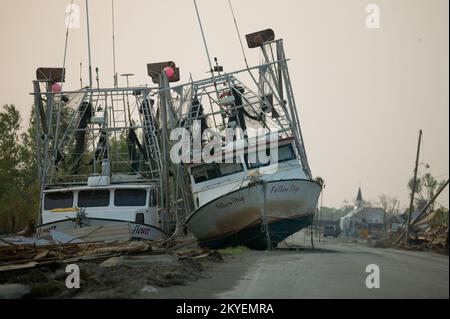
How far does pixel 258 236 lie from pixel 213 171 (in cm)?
323

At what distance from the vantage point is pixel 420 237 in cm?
3891

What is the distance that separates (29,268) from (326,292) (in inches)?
236

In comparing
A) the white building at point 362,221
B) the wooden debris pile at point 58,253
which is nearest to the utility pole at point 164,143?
the wooden debris pile at point 58,253

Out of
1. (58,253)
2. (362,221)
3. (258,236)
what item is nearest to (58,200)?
(258,236)

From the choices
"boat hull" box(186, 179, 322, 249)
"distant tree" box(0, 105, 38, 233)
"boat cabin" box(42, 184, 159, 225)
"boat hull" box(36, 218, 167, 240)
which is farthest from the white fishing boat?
"distant tree" box(0, 105, 38, 233)

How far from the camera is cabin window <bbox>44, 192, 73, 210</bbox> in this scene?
2706 cm

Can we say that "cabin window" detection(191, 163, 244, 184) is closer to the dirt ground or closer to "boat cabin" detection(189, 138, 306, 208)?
"boat cabin" detection(189, 138, 306, 208)

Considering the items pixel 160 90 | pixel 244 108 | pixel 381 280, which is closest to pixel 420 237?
pixel 244 108

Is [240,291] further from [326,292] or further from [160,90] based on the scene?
[160,90]

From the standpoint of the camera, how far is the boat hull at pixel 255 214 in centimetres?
2241

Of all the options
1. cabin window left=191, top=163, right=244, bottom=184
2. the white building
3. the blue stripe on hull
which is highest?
cabin window left=191, top=163, right=244, bottom=184

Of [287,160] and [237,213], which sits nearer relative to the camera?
[237,213]

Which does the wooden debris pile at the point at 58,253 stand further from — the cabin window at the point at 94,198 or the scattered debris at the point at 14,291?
the cabin window at the point at 94,198

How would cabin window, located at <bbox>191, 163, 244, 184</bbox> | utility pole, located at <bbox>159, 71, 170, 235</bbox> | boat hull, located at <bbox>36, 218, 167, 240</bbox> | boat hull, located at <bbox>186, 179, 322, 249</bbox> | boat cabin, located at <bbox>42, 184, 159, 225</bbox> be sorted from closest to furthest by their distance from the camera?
1. boat hull, located at <bbox>186, 179, 322, 249</bbox>
2. cabin window, located at <bbox>191, 163, 244, 184</bbox>
3. boat hull, located at <bbox>36, 218, 167, 240</bbox>
4. utility pole, located at <bbox>159, 71, 170, 235</bbox>
5. boat cabin, located at <bbox>42, 184, 159, 225</bbox>
